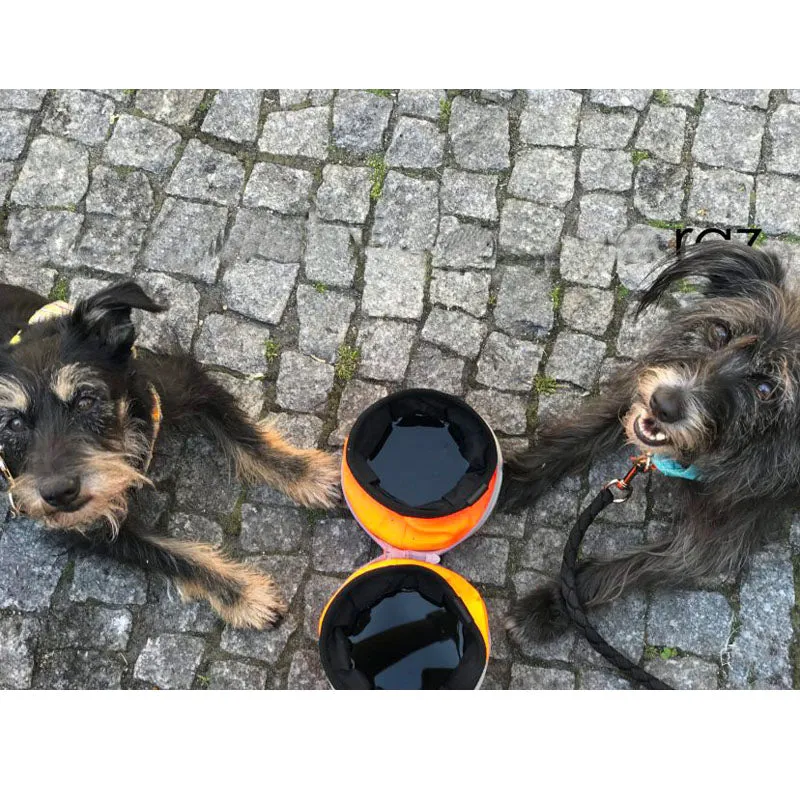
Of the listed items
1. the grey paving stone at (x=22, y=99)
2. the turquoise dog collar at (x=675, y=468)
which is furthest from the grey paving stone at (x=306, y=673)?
the grey paving stone at (x=22, y=99)

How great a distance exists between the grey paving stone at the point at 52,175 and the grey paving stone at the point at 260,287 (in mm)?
1310

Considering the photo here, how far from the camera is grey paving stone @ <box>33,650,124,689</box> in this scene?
15.1ft

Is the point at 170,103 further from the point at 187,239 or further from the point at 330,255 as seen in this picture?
the point at 330,255

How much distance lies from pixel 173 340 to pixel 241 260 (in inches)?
28.5

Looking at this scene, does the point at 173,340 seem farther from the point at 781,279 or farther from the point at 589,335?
the point at 781,279

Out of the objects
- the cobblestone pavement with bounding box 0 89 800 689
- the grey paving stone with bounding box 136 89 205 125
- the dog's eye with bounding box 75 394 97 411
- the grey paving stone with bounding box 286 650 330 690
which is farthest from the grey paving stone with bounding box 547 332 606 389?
the grey paving stone with bounding box 136 89 205 125

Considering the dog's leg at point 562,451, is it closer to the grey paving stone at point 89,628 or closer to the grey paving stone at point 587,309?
the grey paving stone at point 587,309

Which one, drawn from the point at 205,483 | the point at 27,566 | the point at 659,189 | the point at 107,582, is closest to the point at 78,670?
the point at 107,582

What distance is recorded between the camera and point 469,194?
5488 millimetres

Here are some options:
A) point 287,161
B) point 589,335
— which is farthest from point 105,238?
point 589,335

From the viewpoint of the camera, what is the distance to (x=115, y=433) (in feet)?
13.1

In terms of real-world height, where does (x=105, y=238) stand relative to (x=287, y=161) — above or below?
below

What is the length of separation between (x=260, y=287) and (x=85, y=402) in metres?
1.78

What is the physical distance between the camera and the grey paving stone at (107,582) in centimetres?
471
